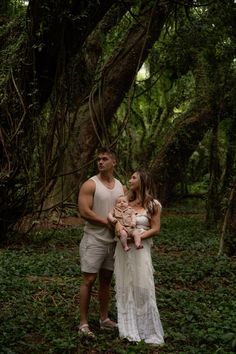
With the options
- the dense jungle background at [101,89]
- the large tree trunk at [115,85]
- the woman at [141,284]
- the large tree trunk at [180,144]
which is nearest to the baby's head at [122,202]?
the woman at [141,284]

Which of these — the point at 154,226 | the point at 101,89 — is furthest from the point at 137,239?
the point at 101,89

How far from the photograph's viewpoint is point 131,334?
513cm

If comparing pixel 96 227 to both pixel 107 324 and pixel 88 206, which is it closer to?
pixel 88 206

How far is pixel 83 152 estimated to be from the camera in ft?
47.6

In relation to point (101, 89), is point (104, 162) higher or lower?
lower

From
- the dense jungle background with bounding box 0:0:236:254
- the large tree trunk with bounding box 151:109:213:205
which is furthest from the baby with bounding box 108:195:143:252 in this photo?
the large tree trunk with bounding box 151:109:213:205

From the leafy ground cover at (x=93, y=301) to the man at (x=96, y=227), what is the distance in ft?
1.39

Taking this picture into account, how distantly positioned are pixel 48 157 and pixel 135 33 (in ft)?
23.6

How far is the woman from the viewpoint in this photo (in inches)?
201

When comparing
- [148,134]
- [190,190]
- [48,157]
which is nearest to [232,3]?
[48,157]

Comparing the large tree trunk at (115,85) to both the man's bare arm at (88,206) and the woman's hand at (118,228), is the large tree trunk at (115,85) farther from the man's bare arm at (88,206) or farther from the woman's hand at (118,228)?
the woman's hand at (118,228)

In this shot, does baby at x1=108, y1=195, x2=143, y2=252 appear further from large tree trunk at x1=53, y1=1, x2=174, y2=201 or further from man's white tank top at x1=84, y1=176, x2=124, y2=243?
large tree trunk at x1=53, y1=1, x2=174, y2=201

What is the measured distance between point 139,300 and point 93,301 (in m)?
1.65

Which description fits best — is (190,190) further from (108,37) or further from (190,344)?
(190,344)
